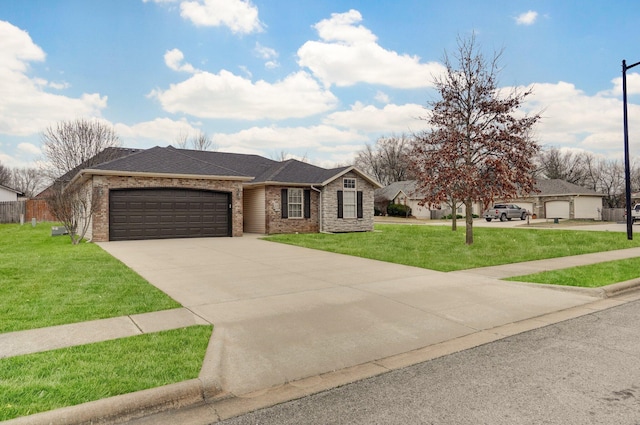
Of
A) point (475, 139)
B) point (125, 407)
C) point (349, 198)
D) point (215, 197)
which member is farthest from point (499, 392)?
point (349, 198)

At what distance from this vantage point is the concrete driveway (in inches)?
167

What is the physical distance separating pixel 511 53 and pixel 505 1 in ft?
7.30

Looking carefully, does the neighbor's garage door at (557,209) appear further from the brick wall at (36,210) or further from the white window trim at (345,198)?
the brick wall at (36,210)

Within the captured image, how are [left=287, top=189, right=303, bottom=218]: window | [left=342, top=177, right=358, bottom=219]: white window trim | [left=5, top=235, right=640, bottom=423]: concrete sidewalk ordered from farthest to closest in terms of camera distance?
[left=342, top=177, right=358, bottom=219]: white window trim
[left=287, top=189, right=303, bottom=218]: window
[left=5, top=235, right=640, bottom=423]: concrete sidewalk

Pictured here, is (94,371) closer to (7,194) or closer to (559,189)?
(559,189)

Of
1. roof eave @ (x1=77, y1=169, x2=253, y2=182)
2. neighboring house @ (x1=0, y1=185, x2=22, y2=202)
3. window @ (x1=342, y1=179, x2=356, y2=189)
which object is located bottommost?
window @ (x1=342, y1=179, x2=356, y2=189)

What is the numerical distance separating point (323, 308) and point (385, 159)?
195ft

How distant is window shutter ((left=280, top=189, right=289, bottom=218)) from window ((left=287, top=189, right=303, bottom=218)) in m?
0.20

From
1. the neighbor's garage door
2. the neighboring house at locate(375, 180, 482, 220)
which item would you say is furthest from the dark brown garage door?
the neighbor's garage door

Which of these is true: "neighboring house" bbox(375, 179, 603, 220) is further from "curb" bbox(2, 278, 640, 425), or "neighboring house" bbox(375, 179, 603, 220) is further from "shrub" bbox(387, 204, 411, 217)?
"curb" bbox(2, 278, 640, 425)

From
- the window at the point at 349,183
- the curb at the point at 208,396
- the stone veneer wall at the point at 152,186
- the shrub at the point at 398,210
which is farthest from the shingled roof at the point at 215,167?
the shrub at the point at 398,210

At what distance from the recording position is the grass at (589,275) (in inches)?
314

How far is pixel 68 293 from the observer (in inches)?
271

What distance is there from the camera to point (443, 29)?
15.8m
